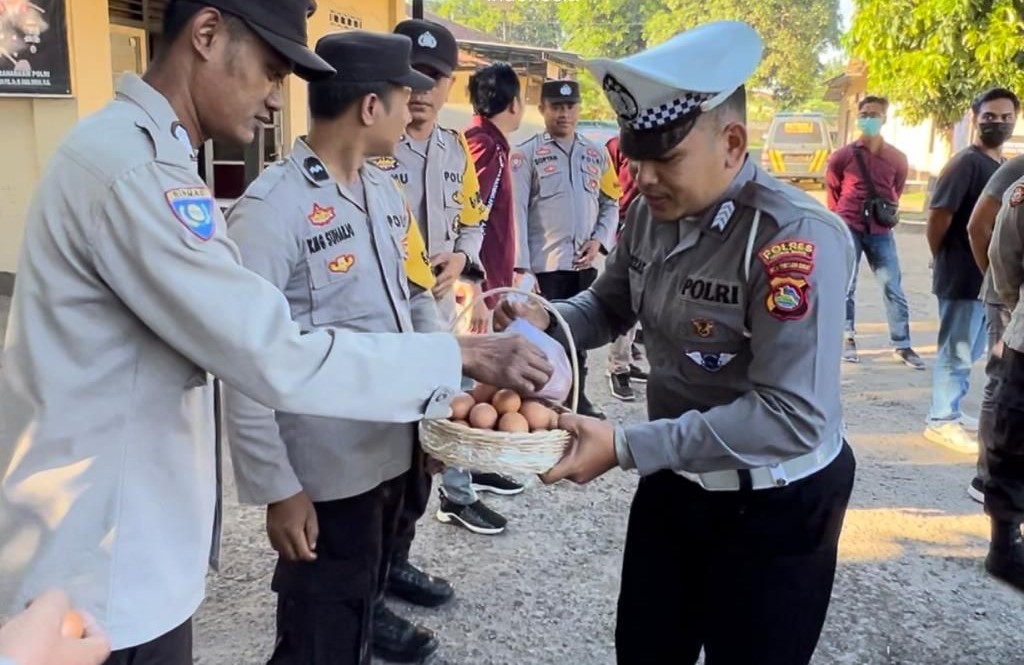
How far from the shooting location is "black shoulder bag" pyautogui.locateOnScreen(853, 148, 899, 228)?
7117 mm

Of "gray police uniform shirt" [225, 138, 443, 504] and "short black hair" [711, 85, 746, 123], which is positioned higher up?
"short black hair" [711, 85, 746, 123]

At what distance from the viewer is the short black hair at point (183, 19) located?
160 cm

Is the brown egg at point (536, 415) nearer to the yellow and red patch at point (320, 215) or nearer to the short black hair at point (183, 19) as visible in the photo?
the yellow and red patch at point (320, 215)

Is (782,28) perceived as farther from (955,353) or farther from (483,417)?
(483,417)

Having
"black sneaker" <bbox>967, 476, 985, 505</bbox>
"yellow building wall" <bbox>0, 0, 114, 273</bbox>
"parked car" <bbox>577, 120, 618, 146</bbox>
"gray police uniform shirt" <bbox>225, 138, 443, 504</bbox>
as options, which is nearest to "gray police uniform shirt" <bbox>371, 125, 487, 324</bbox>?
"gray police uniform shirt" <bbox>225, 138, 443, 504</bbox>

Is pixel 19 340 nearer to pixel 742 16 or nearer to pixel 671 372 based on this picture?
pixel 671 372

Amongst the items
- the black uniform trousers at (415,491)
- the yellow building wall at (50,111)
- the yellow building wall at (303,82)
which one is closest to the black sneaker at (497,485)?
the black uniform trousers at (415,491)

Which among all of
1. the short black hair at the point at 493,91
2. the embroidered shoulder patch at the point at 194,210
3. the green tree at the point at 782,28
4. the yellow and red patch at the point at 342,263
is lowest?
the yellow and red patch at the point at 342,263

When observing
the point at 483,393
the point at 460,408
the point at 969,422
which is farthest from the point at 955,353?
the point at 460,408

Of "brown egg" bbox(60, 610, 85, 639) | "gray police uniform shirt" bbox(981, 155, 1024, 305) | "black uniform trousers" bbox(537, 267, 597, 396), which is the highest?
"gray police uniform shirt" bbox(981, 155, 1024, 305)

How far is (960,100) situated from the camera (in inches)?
535

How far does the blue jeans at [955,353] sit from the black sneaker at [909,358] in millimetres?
1533

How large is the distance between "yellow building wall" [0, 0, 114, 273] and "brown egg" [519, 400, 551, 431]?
657 cm

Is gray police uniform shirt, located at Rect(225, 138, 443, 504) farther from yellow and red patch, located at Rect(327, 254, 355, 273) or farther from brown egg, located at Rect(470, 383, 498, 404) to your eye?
brown egg, located at Rect(470, 383, 498, 404)
